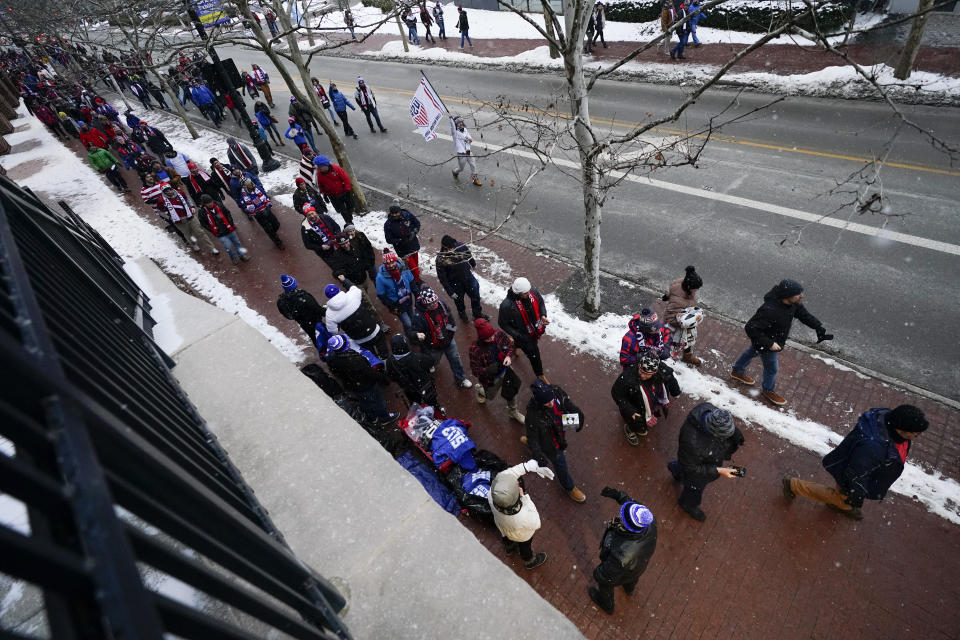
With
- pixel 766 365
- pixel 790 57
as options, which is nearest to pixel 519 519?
pixel 766 365

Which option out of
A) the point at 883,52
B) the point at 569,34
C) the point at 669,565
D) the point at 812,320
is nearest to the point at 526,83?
the point at 883,52

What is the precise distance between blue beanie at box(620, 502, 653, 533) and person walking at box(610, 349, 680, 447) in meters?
1.87

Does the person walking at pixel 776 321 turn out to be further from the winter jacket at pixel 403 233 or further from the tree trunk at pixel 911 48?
the tree trunk at pixel 911 48

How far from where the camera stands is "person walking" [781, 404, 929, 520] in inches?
169

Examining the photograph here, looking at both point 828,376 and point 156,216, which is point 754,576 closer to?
point 828,376

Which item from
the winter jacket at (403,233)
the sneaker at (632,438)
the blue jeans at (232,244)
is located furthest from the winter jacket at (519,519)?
the blue jeans at (232,244)

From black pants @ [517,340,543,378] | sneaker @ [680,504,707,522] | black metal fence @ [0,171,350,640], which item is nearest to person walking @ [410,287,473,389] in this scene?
black pants @ [517,340,543,378]

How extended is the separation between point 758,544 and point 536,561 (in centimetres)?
236

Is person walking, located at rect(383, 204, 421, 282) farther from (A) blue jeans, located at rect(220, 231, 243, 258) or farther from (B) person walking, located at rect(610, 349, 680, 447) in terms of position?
(A) blue jeans, located at rect(220, 231, 243, 258)

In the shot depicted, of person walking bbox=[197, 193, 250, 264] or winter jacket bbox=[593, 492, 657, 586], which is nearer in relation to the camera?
winter jacket bbox=[593, 492, 657, 586]

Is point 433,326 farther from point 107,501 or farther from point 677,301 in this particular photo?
point 107,501

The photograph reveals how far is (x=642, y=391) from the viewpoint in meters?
5.76

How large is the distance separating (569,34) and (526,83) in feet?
50.7

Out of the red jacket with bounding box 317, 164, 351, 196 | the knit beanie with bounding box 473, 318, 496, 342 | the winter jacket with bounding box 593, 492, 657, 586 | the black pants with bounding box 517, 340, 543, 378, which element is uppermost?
the red jacket with bounding box 317, 164, 351, 196
